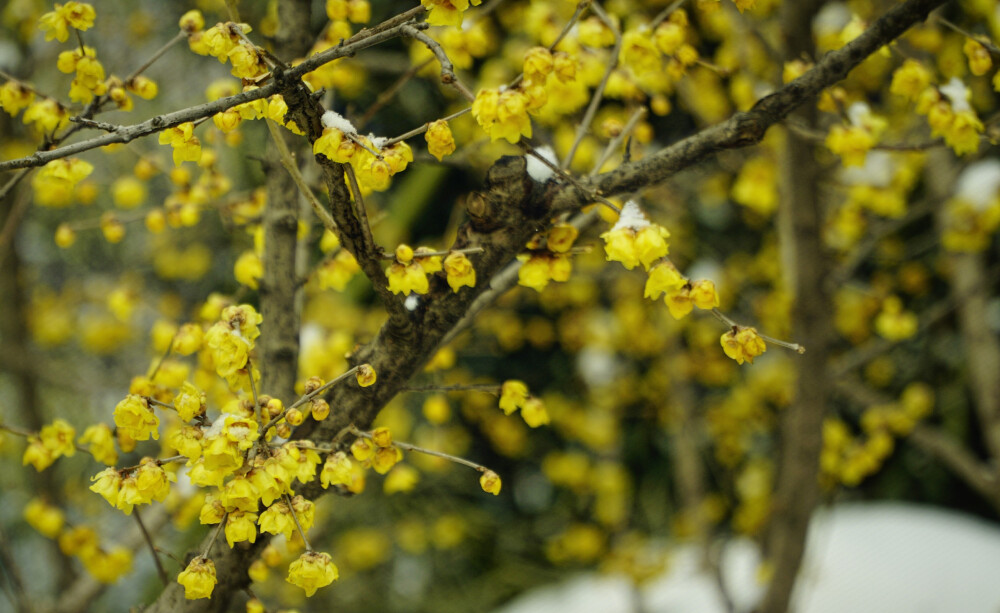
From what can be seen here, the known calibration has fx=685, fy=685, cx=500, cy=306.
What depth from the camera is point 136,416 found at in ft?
3.40

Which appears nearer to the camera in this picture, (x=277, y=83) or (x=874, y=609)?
(x=277, y=83)

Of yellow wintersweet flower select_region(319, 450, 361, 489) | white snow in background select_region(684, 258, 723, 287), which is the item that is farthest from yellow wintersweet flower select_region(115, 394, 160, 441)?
white snow in background select_region(684, 258, 723, 287)

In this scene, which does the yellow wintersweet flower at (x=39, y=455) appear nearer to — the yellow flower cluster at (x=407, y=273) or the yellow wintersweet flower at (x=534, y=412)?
the yellow flower cluster at (x=407, y=273)

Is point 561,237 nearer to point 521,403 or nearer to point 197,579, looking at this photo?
point 521,403

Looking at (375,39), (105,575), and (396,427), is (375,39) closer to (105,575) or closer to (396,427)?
(105,575)

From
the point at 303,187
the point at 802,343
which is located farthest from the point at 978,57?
the point at 303,187

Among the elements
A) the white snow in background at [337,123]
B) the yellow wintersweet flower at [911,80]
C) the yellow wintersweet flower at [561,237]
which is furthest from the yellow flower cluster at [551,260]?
the yellow wintersweet flower at [911,80]

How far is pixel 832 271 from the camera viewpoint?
2070 mm

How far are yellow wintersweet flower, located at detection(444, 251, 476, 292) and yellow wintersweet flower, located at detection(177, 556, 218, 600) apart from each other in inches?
22.0

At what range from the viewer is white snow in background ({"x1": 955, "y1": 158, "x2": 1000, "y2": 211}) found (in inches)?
94.6

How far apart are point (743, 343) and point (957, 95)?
2.53ft

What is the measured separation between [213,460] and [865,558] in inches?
124

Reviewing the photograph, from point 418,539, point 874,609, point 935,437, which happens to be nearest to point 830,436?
point 935,437

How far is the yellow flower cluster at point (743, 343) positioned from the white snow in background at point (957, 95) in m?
0.69
